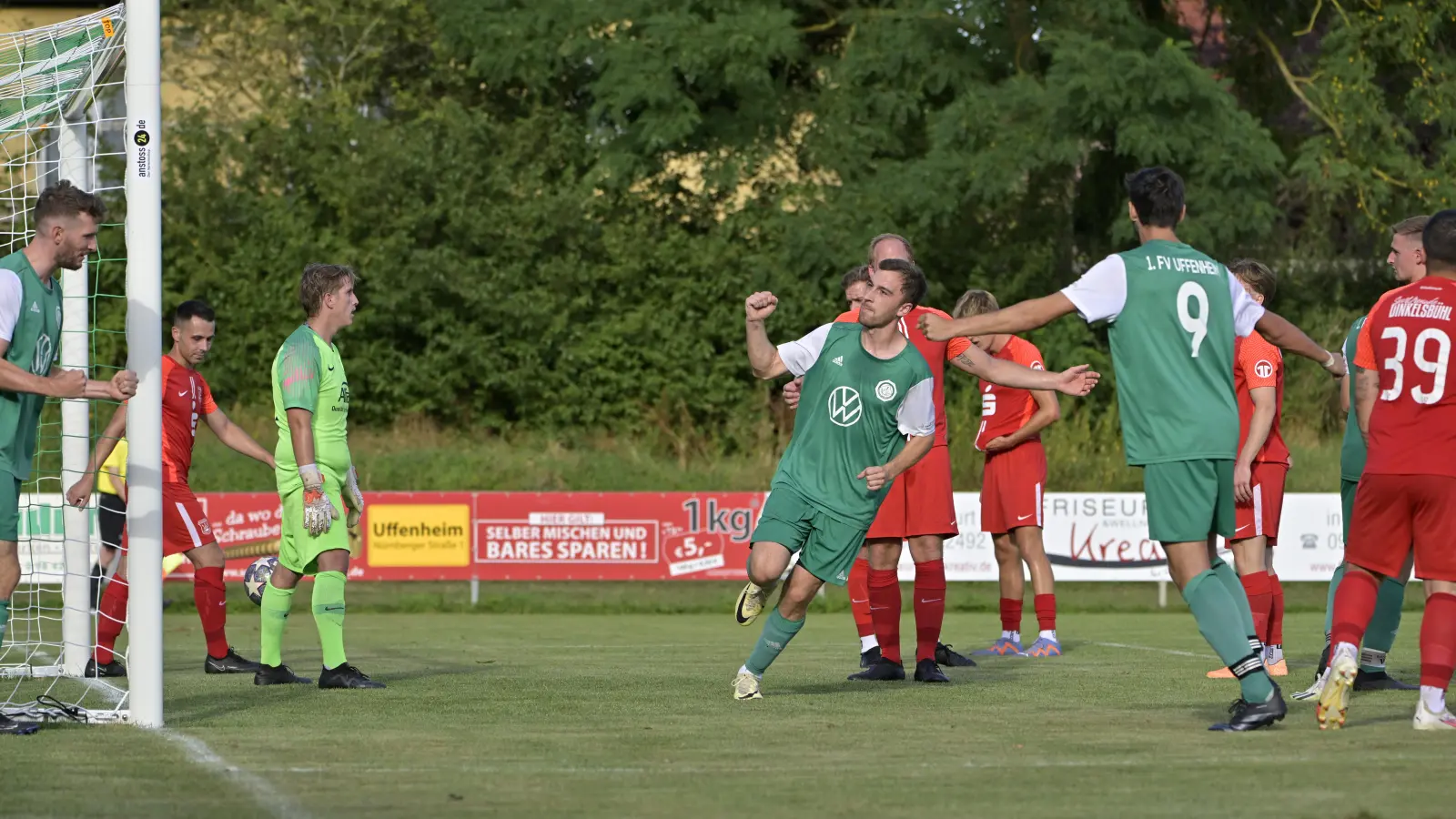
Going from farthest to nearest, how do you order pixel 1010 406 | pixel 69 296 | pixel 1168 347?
pixel 1010 406
pixel 69 296
pixel 1168 347

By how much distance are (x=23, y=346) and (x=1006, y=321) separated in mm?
4003

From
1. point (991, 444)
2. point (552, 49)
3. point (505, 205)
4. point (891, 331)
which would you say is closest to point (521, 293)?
A: point (505, 205)

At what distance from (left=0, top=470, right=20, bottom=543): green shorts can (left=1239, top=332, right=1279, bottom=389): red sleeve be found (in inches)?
243

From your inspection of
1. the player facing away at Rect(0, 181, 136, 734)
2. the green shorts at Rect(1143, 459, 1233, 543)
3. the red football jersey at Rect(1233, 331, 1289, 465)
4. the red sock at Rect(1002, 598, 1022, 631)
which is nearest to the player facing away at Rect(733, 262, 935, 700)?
the green shorts at Rect(1143, 459, 1233, 543)

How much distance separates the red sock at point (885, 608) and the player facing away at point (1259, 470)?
5.77 ft

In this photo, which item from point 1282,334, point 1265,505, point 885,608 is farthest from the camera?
point 1265,505

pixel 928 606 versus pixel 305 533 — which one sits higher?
pixel 305 533

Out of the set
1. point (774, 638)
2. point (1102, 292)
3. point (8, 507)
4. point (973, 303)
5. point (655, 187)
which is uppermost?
point (655, 187)

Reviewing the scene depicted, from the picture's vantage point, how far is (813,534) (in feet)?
26.6

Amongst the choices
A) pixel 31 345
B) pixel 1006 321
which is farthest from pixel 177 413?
pixel 1006 321

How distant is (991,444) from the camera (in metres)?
11.2

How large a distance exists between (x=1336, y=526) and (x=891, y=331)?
41.5ft

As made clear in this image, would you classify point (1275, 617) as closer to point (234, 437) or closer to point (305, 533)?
point (305, 533)

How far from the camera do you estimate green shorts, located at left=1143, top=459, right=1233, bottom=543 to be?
6758 millimetres
